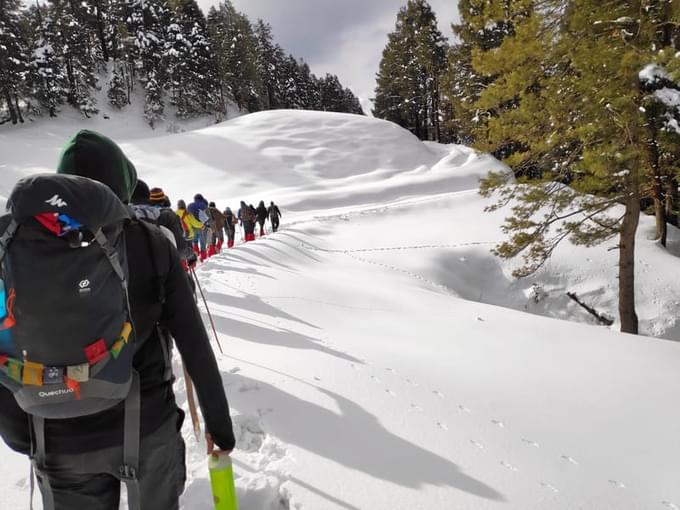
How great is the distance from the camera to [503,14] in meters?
8.19

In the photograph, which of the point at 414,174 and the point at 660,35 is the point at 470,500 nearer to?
the point at 660,35

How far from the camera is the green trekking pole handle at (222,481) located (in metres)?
1.69

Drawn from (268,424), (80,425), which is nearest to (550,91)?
(268,424)

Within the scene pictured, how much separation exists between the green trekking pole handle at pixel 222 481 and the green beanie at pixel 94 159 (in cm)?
123

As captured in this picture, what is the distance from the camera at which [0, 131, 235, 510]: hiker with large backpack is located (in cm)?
122

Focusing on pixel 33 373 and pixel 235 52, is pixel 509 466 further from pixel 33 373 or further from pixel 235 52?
pixel 235 52

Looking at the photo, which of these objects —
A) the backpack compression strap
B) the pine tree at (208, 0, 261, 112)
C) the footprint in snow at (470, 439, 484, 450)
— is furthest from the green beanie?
the pine tree at (208, 0, 261, 112)

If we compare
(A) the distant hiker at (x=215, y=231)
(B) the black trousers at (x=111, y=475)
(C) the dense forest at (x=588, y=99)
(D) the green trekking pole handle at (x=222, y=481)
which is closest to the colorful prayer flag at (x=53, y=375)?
(B) the black trousers at (x=111, y=475)

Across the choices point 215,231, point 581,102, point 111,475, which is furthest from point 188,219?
point 581,102

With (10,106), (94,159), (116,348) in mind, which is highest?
(10,106)

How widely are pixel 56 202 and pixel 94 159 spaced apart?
0.45 m

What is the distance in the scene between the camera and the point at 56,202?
1.22 metres

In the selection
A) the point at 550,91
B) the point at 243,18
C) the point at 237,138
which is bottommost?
the point at 550,91

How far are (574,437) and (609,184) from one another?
259 inches
